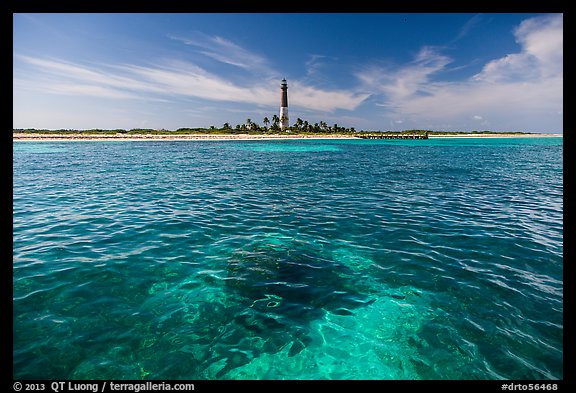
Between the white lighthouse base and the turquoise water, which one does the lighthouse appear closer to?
the white lighthouse base

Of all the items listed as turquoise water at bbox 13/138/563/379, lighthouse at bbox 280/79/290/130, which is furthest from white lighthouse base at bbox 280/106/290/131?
turquoise water at bbox 13/138/563/379

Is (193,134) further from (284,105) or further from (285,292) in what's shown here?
(285,292)

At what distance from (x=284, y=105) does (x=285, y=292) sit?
551 ft

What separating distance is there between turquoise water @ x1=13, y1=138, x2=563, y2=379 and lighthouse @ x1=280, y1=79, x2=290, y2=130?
6137 inches

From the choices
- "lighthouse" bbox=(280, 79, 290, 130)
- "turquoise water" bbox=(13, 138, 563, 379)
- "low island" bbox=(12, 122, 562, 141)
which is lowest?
"turquoise water" bbox=(13, 138, 563, 379)

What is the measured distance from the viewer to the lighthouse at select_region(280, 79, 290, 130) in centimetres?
16112

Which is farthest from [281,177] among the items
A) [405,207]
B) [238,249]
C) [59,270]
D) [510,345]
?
[510,345]

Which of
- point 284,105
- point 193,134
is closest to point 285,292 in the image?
point 193,134

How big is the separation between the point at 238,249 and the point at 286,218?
4.99 meters

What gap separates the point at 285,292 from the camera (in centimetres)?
831
